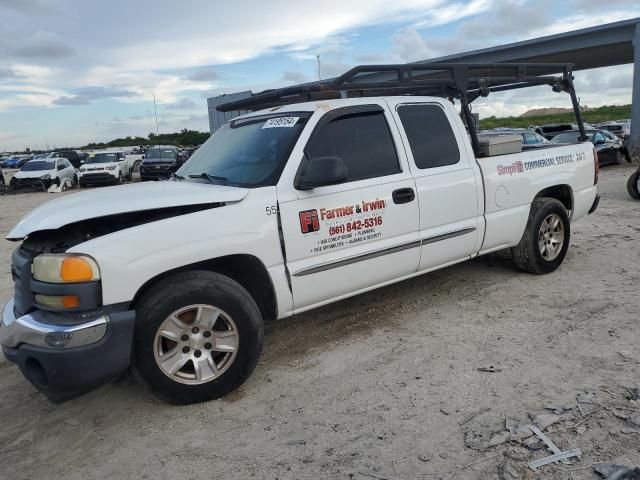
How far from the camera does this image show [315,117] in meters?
4.06

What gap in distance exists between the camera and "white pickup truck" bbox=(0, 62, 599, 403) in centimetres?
304

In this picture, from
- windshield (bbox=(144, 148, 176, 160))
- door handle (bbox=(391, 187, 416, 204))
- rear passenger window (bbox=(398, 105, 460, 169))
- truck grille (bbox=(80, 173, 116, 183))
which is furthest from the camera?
windshield (bbox=(144, 148, 176, 160))

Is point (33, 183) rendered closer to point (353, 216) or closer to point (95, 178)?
point (95, 178)

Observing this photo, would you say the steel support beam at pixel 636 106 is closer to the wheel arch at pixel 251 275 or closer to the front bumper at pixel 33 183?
the wheel arch at pixel 251 275

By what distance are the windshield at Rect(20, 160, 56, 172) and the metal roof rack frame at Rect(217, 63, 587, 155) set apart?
22507 mm

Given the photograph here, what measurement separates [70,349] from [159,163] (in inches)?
962

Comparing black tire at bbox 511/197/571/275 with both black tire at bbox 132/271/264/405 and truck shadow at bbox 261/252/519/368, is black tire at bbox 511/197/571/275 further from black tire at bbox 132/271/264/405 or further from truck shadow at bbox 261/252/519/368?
black tire at bbox 132/271/264/405

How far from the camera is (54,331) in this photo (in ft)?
9.71

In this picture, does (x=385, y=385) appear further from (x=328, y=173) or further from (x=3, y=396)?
(x=3, y=396)

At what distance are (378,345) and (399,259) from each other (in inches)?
28.0

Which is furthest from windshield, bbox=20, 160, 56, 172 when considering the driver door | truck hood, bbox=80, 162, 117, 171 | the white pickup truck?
the driver door

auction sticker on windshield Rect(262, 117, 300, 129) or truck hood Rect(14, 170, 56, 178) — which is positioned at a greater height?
truck hood Rect(14, 170, 56, 178)

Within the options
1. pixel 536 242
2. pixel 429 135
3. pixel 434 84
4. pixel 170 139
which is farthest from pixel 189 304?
pixel 170 139

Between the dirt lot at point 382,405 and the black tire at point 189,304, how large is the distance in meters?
0.12
